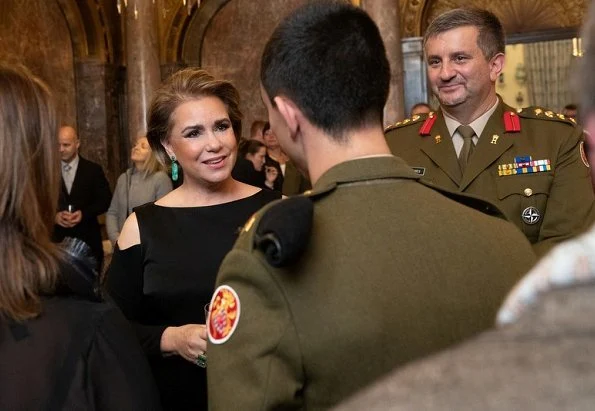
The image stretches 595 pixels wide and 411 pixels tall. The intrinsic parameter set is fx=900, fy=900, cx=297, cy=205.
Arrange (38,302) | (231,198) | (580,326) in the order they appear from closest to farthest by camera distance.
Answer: (580,326)
(38,302)
(231,198)

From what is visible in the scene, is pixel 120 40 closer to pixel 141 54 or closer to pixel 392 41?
pixel 141 54

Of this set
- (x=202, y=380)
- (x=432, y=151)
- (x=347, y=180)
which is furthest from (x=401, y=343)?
(x=432, y=151)

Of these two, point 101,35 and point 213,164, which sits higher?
point 101,35

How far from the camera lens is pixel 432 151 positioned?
344cm

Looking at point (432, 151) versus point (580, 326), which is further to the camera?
point (432, 151)

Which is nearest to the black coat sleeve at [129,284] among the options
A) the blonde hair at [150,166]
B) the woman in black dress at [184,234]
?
the woman in black dress at [184,234]

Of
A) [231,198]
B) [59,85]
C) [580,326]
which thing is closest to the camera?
[580,326]

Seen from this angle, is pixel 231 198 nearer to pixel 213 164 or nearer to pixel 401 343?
pixel 213 164

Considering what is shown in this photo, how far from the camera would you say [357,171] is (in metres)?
1.68

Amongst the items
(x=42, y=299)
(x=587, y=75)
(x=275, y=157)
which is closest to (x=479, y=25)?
(x=42, y=299)

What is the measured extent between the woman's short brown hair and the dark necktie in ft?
2.77

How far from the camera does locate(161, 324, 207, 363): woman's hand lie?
2699 mm

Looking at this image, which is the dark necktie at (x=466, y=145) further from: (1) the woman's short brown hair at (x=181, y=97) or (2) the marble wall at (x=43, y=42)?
(2) the marble wall at (x=43, y=42)

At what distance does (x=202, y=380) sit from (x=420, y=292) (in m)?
1.49
